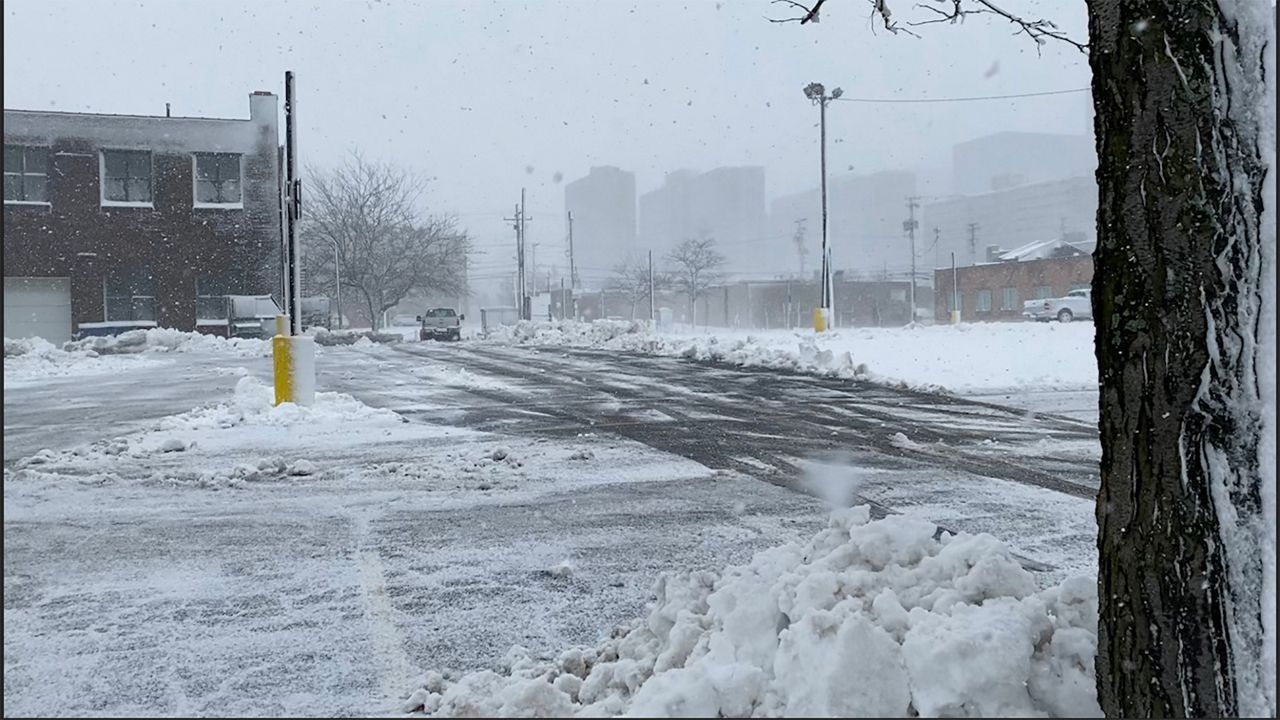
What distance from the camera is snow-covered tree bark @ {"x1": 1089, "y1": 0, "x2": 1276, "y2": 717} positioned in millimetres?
2162

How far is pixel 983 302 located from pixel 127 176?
5469cm

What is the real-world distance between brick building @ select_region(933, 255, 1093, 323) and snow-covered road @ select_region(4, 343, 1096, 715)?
183 ft

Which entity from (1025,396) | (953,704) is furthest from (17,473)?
(1025,396)

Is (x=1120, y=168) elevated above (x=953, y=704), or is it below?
above

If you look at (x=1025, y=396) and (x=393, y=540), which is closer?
(x=393, y=540)

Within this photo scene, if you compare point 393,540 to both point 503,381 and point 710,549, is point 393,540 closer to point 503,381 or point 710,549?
point 710,549

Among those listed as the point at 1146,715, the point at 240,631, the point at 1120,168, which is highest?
the point at 1120,168

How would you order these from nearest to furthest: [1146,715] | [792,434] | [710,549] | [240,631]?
[1146,715] → [240,631] → [710,549] → [792,434]

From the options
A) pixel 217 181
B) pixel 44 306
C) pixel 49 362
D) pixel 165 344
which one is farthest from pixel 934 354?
pixel 44 306

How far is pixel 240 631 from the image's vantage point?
13.0ft

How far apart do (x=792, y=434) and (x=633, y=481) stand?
9.36 ft

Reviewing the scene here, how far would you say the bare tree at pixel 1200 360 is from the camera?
85.1 inches

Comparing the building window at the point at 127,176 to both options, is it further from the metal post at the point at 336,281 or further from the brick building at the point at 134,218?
the metal post at the point at 336,281

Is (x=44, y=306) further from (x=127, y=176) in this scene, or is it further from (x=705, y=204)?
(x=705, y=204)
